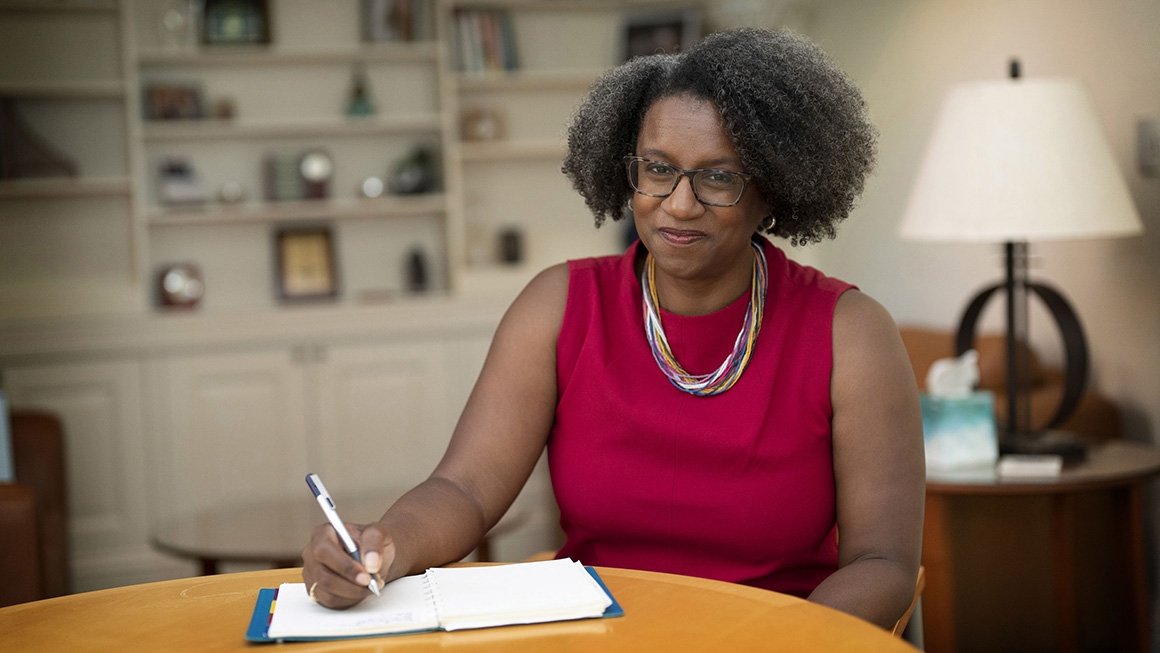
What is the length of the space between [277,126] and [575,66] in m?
1.24

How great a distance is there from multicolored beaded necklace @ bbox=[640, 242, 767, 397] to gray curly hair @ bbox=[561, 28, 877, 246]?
11cm

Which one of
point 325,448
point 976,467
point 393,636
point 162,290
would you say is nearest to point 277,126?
point 162,290

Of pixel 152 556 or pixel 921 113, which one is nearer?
A: pixel 921 113

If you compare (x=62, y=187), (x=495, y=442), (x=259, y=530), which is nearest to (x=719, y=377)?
(x=495, y=442)

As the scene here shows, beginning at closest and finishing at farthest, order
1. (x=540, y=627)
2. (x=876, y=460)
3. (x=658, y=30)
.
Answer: (x=540, y=627) < (x=876, y=460) < (x=658, y=30)

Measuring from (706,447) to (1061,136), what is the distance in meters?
1.41

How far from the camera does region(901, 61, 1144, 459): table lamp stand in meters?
2.51

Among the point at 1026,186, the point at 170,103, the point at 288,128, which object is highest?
the point at 170,103

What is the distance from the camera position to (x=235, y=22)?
4.63 meters

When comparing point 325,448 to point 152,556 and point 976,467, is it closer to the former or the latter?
point 152,556

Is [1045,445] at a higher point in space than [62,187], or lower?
lower

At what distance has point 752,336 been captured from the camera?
5.13ft

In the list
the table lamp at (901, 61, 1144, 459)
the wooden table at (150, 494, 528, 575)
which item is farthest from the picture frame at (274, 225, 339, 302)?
the table lamp at (901, 61, 1144, 459)

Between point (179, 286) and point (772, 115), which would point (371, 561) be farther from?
point (179, 286)
